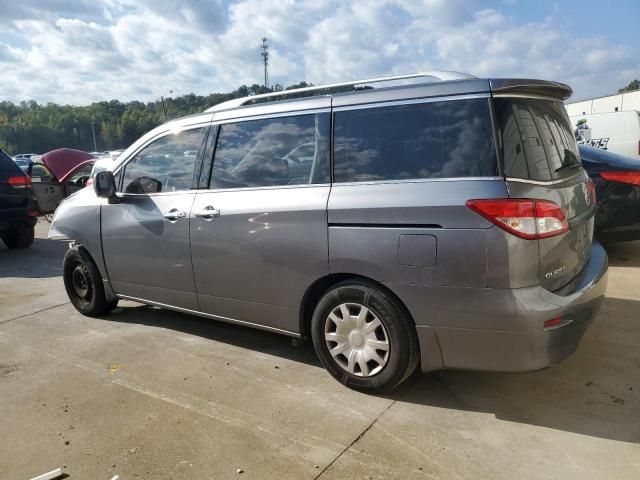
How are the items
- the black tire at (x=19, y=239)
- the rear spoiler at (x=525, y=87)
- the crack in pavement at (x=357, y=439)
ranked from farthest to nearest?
the black tire at (x=19, y=239), the rear spoiler at (x=525, y=87), the crack in pavement at (x=357, y=439)

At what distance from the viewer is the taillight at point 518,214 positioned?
2.61 meters

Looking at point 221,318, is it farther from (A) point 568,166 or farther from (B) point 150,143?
(A) point 568,166

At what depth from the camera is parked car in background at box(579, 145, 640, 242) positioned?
5934 millimetres

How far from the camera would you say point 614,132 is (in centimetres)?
1266

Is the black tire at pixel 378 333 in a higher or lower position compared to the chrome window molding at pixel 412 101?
lower

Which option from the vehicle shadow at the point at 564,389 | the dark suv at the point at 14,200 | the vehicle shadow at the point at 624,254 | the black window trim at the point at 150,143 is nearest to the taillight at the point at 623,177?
the vehicle shadow at the point at 624,254

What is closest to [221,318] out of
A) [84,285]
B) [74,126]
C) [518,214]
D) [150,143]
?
[150,143]

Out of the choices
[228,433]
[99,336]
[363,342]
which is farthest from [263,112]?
[99,336]

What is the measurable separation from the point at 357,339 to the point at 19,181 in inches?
286

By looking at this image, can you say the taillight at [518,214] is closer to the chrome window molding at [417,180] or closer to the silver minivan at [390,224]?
the silver minivan at [390,224]

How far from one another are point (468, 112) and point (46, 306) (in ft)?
15.8

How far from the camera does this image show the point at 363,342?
315cm

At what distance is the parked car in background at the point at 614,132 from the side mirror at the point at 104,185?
11.2 m

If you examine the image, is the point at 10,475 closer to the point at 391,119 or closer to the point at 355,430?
the point at 355,430
